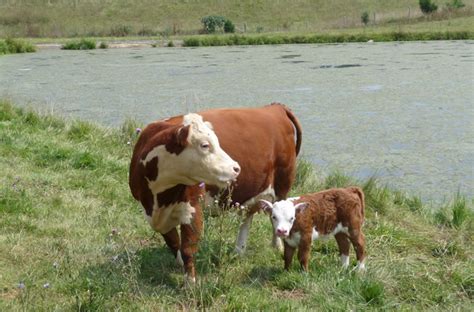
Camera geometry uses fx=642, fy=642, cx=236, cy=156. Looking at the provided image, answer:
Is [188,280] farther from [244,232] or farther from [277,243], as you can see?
[277,243]

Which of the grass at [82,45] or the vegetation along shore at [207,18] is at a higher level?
the vegetation along shore at [207,18]

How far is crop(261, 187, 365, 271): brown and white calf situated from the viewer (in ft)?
11.2

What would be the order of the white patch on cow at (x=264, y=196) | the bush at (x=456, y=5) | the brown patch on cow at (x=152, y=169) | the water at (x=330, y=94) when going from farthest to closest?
the bush at (x=456, y=5) → the water at (x=330, y=94) → the white patch on cow at (x=264, y=196) → the brown patch on cow at (x=152, y=169)

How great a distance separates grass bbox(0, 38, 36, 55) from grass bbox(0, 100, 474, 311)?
18.6 m

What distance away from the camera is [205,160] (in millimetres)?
3043

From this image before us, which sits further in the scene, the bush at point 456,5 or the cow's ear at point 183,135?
the bush at point 456,5

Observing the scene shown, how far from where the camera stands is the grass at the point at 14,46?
23.1 metres

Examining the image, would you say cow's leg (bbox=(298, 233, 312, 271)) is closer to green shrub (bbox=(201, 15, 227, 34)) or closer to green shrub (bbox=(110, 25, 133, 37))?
green shrub (bbox=(201, 15, 227, 34))

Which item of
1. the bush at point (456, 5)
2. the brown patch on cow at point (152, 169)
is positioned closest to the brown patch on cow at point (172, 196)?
the brown patch on cow at point (152, 169)

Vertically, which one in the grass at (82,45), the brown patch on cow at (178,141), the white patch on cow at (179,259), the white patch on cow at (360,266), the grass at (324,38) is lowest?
the white patch on cow at (360,266)

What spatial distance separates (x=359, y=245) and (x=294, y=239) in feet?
1.26

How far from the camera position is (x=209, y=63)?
17.7m

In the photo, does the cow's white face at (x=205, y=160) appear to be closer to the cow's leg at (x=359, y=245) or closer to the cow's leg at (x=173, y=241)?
the cow's leg at (x=173, y=241)

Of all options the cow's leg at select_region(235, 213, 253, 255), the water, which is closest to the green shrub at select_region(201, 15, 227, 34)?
the water
